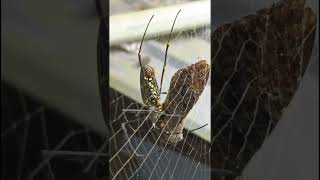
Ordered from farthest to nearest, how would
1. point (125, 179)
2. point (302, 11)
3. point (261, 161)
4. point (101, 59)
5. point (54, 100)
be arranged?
point (302, 11)
point (261, 161)
point (125, 179)
point (101, 59)
point (54, 100)

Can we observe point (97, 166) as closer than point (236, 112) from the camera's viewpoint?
Yes

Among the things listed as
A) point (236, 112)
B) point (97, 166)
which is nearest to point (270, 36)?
point (236, 112)

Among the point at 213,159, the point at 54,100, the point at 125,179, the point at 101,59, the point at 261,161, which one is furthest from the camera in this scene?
the point at 261,161

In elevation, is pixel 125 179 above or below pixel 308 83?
below

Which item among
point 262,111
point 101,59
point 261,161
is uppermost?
point 101,59

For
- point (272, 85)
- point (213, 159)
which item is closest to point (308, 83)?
point (272, 85)

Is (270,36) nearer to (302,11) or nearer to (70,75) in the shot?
(302,11)
